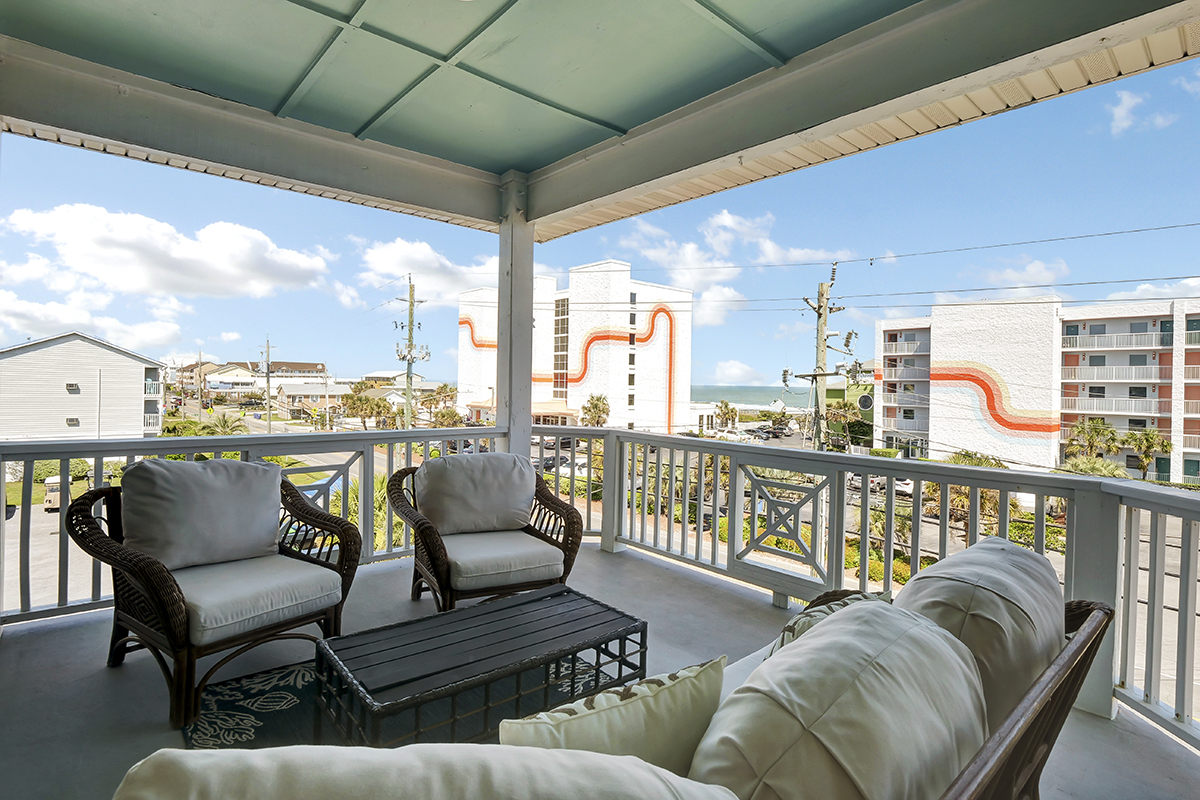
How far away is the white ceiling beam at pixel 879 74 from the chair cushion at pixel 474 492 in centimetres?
192

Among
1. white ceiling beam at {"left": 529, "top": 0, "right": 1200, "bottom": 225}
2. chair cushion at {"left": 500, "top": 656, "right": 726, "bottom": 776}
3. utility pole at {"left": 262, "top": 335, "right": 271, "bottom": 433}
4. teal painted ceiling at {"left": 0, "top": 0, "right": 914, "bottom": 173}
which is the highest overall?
teal painted ceiling at {"left": 0, "top": 0, "right": 914, "bottom": 173}

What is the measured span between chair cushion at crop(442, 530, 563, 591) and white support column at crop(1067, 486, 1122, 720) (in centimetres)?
228

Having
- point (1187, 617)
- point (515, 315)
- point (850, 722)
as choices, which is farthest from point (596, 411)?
point (850, 722)

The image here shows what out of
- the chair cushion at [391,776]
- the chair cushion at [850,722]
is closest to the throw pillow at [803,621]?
the chair cushion at [850,722]

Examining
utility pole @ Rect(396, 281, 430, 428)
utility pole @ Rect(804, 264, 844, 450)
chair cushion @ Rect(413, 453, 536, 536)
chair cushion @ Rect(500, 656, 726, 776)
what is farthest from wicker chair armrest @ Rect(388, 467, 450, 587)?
utility pole @ Rect(804, 264, 844, 450)

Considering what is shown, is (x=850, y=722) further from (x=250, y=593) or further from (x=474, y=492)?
(x=474, y=492)

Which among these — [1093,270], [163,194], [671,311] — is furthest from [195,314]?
[1093,270]

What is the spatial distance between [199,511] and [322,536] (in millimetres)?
545

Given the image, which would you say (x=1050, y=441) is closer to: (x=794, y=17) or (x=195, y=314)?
(x=794, y=17)

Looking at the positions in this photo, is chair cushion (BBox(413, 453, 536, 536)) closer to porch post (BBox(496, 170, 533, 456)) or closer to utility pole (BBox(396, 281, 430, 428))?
porch post (BBox(496, 170, 533, 456))

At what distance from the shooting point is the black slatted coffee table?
63.9 inches

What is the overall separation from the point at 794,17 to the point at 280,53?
2.36m

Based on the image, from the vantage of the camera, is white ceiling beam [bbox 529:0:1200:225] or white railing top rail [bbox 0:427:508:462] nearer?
white ceiling beam [bbox 529:0:1200:225]

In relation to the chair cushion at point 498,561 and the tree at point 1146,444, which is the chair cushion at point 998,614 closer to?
the chair cushion at point 498,561
